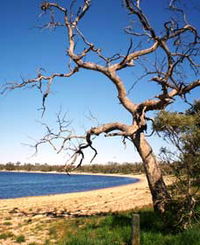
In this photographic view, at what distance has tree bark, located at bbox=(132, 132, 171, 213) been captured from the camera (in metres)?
12.1

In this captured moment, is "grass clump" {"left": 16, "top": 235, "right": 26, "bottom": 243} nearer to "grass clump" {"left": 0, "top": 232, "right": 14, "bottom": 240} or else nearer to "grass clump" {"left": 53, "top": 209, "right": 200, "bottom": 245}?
"grass clump" {"left": 0, "top": 232, "right": 14, "bottom": 240}

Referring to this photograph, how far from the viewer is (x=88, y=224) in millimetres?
11992

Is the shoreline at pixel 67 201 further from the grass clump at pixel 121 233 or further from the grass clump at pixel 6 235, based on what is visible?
the grass clump at pixel 6 235

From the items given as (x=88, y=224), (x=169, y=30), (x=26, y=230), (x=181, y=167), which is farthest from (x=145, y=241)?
(x=169, y=30)

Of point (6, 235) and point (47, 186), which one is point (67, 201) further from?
point (47, 186)

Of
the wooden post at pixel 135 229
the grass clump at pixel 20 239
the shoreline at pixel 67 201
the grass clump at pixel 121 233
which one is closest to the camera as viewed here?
the wooden post at pixel 135 229

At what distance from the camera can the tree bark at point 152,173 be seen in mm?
12133

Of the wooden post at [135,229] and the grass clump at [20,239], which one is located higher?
the wooden post at [135,229]

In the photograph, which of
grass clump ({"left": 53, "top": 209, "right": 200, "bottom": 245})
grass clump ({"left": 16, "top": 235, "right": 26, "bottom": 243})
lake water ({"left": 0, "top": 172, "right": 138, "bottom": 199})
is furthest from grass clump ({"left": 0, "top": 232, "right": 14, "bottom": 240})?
lake water ({"left": 0, "top": 172, "right": 138, "bottom": 199})

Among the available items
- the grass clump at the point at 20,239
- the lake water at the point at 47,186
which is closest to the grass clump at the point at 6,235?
the grass clump at the point at 20,239

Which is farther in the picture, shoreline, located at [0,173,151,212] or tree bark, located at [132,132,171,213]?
shoreline, located at [0,173,151,212]

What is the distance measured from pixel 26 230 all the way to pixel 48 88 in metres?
5.86

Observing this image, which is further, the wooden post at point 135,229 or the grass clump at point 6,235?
the grass clump at point 6,235

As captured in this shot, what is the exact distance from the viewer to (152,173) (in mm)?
12430
